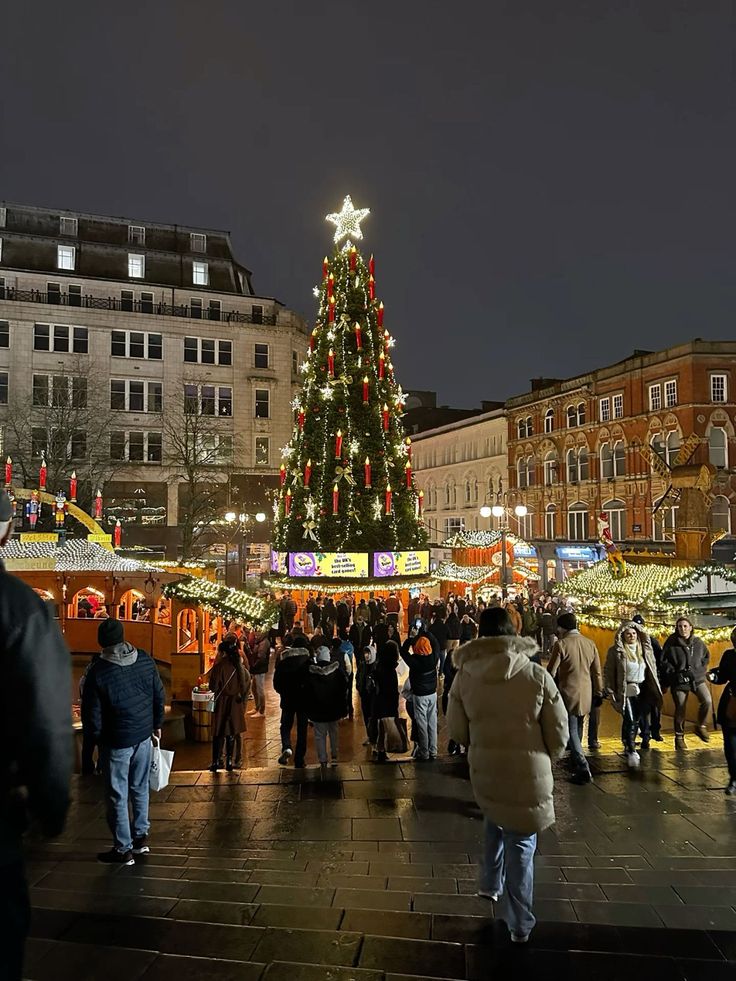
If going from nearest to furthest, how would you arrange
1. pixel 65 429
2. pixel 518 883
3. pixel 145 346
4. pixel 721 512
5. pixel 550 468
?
pixel 518 883 → pixel 65 429 → pixel 721 512 → pixel 145 346 → pixel 550 468

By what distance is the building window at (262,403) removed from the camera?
48.0 meters

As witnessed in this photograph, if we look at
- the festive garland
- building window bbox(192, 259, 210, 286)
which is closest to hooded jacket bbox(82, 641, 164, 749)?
the festive garland

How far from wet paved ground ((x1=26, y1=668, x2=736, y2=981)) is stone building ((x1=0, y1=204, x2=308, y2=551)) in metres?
35.0

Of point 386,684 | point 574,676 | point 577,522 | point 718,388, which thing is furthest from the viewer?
point 577,522

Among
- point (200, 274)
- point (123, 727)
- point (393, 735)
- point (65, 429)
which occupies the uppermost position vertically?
point (200, 274)

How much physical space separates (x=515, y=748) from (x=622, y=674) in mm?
5709

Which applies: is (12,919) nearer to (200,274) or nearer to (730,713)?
(730,713)

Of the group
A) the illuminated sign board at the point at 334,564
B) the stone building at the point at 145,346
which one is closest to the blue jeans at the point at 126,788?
the illuminated sign board at the point at 334,564

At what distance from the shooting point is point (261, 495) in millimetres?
44500

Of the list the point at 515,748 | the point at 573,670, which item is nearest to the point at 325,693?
the point at 573,670

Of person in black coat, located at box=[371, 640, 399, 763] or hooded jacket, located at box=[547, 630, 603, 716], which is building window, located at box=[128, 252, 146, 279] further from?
hooded jacket, located at box=[547, 630, 603, 716]

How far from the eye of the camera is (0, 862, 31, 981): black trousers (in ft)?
6.70

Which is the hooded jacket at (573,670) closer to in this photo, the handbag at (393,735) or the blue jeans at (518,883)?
the handbag at (393,735)

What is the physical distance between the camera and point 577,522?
4706cm
